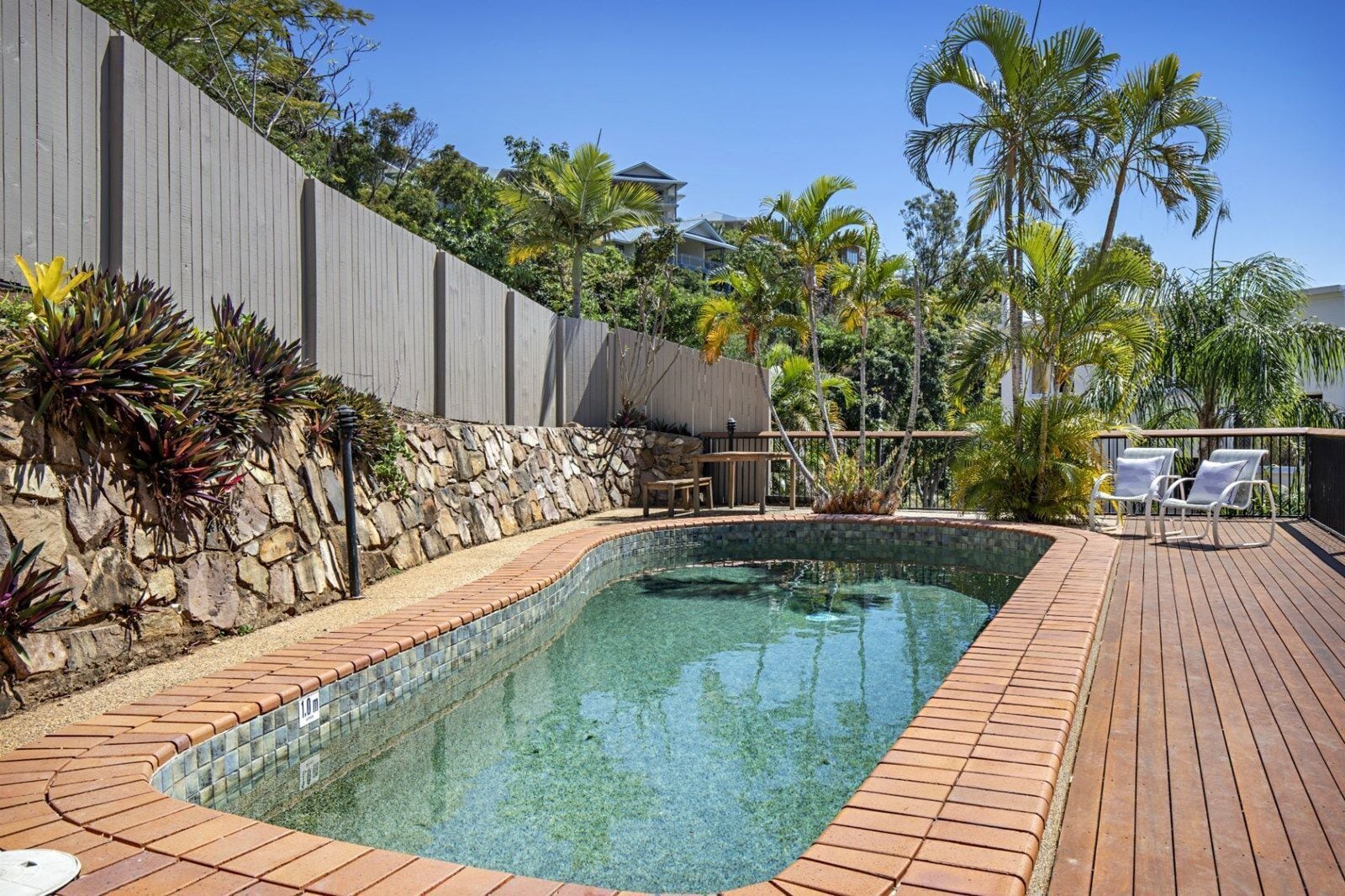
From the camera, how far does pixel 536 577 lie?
19.6 feet

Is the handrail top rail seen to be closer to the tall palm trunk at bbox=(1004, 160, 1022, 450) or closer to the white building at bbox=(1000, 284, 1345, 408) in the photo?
the tall palm trunk at bbox=(1004, 160, 1022, 450)

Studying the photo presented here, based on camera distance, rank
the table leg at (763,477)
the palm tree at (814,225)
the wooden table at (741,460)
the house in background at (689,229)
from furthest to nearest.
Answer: the house in background at (689,229)
the table leg at (763,477)
the wooden table at (741,460)
the palm tree at (814,225)

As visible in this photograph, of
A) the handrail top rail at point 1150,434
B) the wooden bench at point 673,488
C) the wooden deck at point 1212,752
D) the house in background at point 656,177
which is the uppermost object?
the house in background at point 656,177

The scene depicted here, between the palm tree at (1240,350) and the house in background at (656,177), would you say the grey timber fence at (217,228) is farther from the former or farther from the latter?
the house in background at (656,177)

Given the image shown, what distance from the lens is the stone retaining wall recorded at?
3.58 m

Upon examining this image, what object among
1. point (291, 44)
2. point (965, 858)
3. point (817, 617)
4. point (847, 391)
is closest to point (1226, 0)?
point (847, 391)

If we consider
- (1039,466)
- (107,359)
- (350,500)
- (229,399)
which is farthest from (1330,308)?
(107,359)

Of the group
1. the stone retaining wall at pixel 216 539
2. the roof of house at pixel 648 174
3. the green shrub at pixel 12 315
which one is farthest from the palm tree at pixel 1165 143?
the roof of house at pixel 648 174

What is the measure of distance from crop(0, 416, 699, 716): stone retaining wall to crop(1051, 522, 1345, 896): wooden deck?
3729 mm

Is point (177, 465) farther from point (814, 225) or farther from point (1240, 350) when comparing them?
point (1240, 350)

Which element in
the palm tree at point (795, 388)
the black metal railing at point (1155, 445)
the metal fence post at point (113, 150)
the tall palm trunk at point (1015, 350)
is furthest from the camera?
the palm tree at point (795, 388)

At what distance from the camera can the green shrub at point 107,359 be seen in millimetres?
3682

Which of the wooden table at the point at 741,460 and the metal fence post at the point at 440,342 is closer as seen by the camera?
the metal fence post at the point at 440,342

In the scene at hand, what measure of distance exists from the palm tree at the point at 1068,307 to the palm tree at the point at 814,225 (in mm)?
1885
